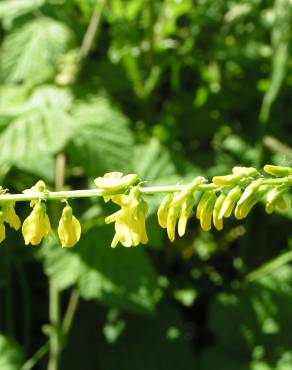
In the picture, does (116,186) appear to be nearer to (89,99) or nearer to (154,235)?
(154,235)

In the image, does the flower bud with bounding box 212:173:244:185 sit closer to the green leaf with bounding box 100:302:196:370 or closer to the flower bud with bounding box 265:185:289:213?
the flower bud with bounding box 265:185:289:213

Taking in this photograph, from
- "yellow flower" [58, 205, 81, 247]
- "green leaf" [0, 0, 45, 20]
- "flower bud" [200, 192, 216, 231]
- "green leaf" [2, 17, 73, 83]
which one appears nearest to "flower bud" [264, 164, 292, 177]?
"flower bud" [200, 192, 216, 231]

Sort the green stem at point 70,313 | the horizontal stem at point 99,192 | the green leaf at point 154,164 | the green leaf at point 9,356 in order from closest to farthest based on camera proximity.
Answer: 1. the horizontal stem at point 99,192
2. the green leaf at point 9,356
3. the green stem at point 70,313
4. the green leaf at point 154,164

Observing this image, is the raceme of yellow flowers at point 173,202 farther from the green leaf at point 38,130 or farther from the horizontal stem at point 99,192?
A: the green leaf at point 38,130

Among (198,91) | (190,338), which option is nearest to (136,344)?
(190,338)

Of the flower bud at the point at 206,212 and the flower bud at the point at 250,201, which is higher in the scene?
the flower bud at the point at 250,201

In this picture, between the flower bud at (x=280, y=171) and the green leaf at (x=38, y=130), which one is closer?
the flower bud at (x=280, y=171)

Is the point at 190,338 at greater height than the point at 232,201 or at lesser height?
lesser

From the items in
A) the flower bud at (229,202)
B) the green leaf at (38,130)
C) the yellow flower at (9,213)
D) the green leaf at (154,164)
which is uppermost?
the yellow flower at (9,213)

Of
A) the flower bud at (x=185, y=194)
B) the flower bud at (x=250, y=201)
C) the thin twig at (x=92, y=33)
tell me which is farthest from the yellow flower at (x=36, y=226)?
the thin twig at (x=92, y=33)
